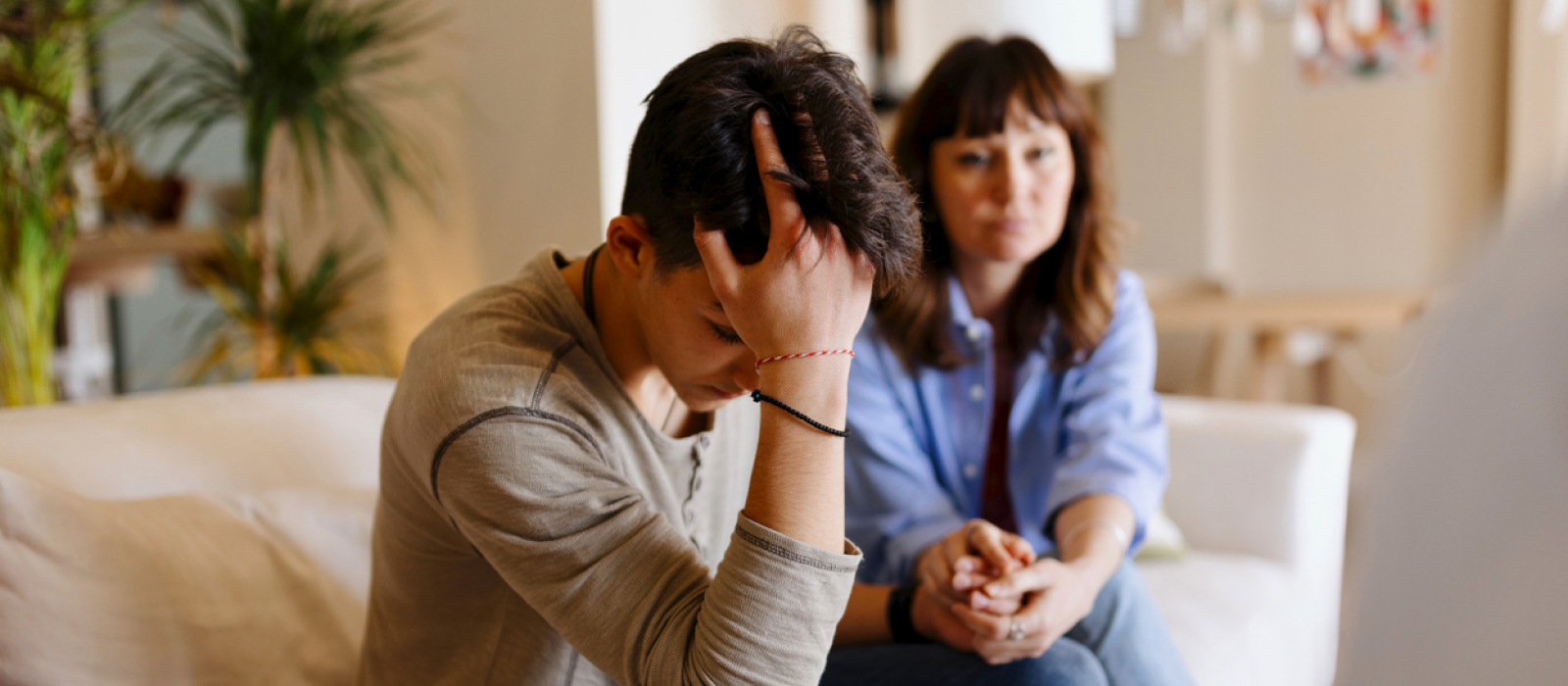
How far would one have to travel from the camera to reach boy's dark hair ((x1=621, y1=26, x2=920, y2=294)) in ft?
2.33

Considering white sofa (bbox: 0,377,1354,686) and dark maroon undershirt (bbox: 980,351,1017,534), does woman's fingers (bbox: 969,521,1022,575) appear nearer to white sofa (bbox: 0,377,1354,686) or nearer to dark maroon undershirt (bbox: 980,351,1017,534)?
dark maroon undershirt (bbox: 980,351,1017,534)

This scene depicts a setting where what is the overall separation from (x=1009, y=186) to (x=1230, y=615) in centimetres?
70

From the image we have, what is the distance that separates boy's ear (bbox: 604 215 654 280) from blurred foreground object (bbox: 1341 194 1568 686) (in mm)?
564

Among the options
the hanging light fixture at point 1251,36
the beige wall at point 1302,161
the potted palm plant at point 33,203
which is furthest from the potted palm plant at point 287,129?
the beige wall at point 1302,161

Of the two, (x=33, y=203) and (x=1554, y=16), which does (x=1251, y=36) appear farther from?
(x=33, y=203)

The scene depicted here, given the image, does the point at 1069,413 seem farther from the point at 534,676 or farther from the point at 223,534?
the point at 223,534

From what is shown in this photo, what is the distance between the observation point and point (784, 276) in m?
0.71

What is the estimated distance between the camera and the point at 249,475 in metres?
1.18

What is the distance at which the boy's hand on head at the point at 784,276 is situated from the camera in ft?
2.32

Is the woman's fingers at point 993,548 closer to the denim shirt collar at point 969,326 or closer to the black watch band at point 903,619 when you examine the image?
the black watch band at point 903,619

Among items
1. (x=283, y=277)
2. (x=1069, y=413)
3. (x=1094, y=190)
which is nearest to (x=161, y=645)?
(x=1069, y=413)

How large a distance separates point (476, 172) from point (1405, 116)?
342 centimetres

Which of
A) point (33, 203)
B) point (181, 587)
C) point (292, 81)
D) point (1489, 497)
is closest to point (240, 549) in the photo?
point (181, 587)

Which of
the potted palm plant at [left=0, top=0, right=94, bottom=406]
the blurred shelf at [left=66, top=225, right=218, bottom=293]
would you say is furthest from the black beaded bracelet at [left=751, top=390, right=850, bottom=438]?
the blurred shelf at [left=66, top=225, right=218, bottom=293]
